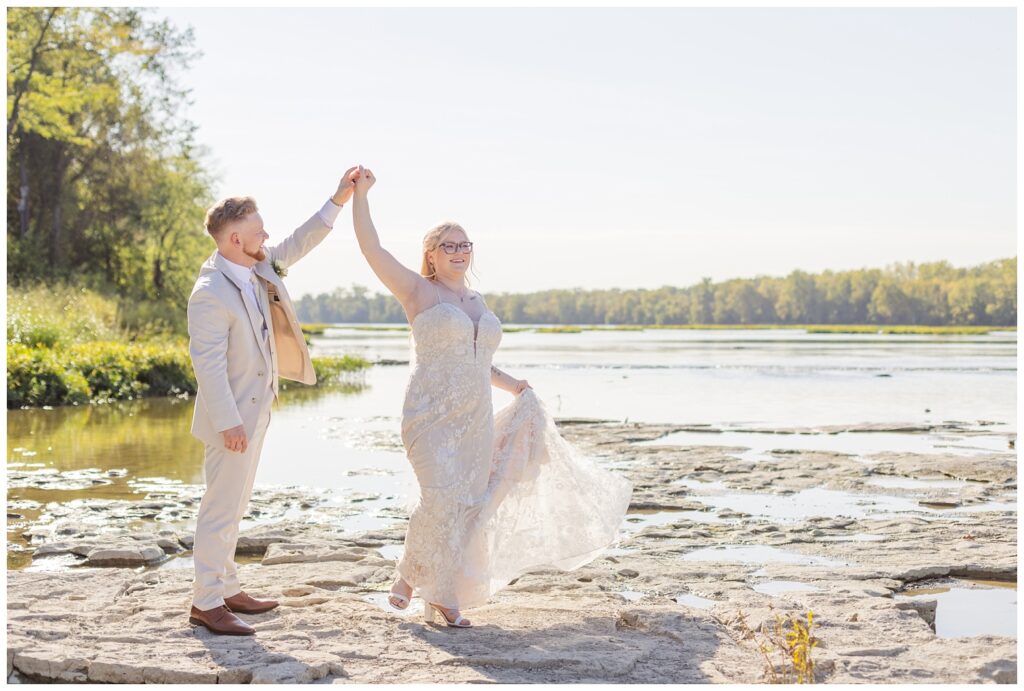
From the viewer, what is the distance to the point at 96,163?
42.6m

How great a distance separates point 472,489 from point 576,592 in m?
1.11

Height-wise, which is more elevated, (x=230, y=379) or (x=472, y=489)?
(x=230, y=379)

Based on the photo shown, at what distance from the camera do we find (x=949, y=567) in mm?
7605

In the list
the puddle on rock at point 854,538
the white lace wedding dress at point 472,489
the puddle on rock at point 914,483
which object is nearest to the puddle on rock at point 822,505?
the puddle on rock at point 914,483

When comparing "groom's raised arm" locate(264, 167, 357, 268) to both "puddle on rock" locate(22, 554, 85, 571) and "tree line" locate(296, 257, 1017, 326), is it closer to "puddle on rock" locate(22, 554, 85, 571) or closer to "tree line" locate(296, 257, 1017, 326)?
"puddle on rock" locate(22, 554, 85, 571)

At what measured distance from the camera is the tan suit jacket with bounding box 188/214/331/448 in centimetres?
567

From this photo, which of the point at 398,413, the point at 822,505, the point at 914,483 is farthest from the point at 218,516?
the point at 398,413

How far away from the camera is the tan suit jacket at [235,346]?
567cm

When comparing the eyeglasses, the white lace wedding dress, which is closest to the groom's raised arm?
the eyeglasses

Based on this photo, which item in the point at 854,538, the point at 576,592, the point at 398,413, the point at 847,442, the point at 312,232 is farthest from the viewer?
the point at 398,413

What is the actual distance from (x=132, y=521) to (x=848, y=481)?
7.12m

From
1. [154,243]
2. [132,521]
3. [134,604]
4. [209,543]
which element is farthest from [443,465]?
[154,243]

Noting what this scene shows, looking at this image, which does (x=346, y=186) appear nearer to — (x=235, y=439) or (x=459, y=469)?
(x=235, y=439)

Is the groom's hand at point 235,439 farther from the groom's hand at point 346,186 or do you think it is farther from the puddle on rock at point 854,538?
the puddle on rock at point 854,538
